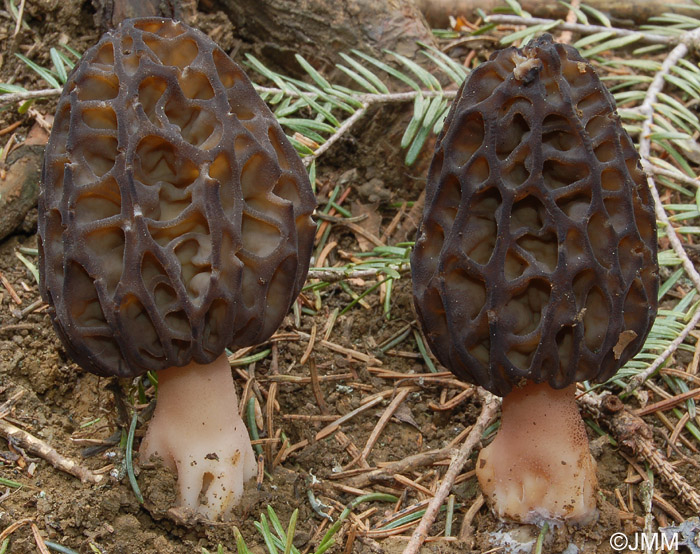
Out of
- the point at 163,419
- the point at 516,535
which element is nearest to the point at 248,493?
the point at 163,419

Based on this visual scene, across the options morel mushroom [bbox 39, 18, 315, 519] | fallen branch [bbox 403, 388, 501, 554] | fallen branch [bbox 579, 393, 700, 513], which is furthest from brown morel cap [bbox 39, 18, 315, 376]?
fallen branch [bbox 579, 393, 700, 513]

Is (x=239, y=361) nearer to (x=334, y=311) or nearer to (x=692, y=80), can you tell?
(x=334, y=311)

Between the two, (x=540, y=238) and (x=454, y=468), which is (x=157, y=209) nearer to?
(x=540, y=238)

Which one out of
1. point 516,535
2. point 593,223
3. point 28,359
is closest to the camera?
point 593,223

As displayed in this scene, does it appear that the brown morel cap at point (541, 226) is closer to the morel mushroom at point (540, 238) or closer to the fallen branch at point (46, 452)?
the morel mushroom at point (540, 238)

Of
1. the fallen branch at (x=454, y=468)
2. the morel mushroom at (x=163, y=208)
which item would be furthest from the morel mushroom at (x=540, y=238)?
the morel mushroom at (x=163, y=208)

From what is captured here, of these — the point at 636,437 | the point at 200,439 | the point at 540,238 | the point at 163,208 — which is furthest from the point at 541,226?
the point at 200,439

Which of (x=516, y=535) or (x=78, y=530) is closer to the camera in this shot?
(x=78, y=530)

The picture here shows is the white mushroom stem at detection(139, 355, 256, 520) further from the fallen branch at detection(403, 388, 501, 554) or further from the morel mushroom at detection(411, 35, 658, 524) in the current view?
the morel mushroom at detection(411, 35, 658, 524)
